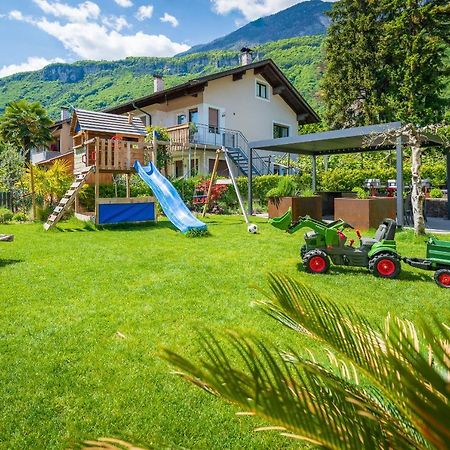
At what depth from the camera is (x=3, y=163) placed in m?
17.9

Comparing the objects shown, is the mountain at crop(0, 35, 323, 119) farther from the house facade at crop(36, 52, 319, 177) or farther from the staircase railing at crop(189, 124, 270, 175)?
the staircase railing at crop(189, 124, 270, 175)

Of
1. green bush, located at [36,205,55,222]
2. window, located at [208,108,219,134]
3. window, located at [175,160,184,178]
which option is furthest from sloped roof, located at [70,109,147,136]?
window, located at [175,160,184,178]

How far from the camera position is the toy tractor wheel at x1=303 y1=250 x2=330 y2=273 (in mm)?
6137

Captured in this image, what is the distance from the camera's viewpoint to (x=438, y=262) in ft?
18.4

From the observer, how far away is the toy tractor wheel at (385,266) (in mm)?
5828

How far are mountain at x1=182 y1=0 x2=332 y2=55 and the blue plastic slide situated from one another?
521 ft

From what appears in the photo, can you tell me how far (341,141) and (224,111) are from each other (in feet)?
46.3

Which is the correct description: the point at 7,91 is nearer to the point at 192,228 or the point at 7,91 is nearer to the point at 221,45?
the point at 192,228

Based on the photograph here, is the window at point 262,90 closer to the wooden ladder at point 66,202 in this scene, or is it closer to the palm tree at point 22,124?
the palm tree at point 22,124

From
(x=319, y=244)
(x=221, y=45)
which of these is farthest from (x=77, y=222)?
(x=221, y=45)

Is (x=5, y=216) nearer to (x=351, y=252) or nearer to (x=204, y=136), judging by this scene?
(x=351, y=252)

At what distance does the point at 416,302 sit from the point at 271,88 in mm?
27242

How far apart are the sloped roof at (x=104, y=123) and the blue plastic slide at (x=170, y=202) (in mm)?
1942

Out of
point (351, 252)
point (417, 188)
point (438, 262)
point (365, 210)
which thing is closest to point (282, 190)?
point (365, 210)
